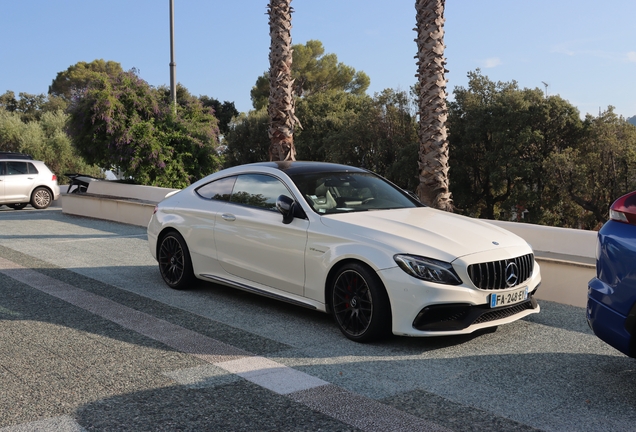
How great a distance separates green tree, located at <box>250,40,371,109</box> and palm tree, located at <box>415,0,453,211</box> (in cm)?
5182

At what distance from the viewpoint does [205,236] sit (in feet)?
24.1

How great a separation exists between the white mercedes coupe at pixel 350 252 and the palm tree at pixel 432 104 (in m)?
4.25

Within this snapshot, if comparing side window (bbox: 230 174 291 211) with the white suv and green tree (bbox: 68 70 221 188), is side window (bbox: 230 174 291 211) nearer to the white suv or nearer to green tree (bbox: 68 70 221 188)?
green tree (bbox: 68 70 221 188)

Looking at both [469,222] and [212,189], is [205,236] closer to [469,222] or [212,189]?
[212,189]

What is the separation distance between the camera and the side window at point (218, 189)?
7379 millimetres

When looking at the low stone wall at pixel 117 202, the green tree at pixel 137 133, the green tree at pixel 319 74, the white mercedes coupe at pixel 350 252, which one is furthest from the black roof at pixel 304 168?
the green tree at pixel 319 74

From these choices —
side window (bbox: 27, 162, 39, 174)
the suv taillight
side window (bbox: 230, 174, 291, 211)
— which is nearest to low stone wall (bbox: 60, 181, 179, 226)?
side window (bbox: 27, 162, 39, 174)

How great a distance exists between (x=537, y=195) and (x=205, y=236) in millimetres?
32622

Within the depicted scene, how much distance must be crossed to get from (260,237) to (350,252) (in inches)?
50.5

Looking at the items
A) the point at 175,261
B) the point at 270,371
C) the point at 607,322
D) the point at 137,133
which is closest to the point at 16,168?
the point at 137,133

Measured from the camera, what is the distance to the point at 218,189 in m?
7.54

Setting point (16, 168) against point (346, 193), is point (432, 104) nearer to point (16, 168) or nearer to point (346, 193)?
point (346, 193)

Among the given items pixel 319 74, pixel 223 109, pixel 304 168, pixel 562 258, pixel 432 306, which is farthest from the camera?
pixel 223 109

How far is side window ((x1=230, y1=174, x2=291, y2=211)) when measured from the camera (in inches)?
265
